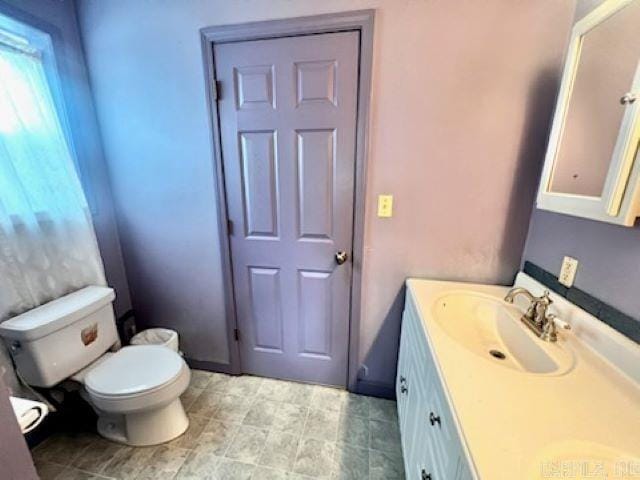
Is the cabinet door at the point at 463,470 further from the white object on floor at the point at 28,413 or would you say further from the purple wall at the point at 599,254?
the white object on floor at the point at 28,413

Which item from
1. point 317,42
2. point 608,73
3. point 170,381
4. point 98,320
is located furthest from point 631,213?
point 98,320

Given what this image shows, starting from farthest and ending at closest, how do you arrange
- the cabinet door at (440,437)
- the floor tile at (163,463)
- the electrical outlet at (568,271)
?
the floor tile at (163,463) < the electrical outlet at (568,271) < the cabinet door at (440,437)

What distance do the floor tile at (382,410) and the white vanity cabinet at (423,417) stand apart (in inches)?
9.3

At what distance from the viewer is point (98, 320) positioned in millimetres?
1505

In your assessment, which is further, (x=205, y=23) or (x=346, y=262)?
(x=346, y=262)

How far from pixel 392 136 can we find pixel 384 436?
1565mm

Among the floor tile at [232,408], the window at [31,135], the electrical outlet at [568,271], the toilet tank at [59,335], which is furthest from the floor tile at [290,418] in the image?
the window at [31,135]

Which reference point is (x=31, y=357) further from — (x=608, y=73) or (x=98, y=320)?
(x=608, y=73)

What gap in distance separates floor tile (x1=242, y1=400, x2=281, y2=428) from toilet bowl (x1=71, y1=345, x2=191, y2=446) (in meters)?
0.34

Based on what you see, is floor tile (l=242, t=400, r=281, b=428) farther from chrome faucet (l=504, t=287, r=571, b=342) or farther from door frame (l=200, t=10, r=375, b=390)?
chrome faucet (l=504, t=287, r=571, b=342)

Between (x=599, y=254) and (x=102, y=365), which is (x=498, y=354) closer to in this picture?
(x=599, y=254)

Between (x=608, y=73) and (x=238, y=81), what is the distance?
58.1 inches

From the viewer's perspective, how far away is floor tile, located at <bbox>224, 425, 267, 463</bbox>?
4.59 feet

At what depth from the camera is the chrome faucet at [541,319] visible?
3.18 feet
